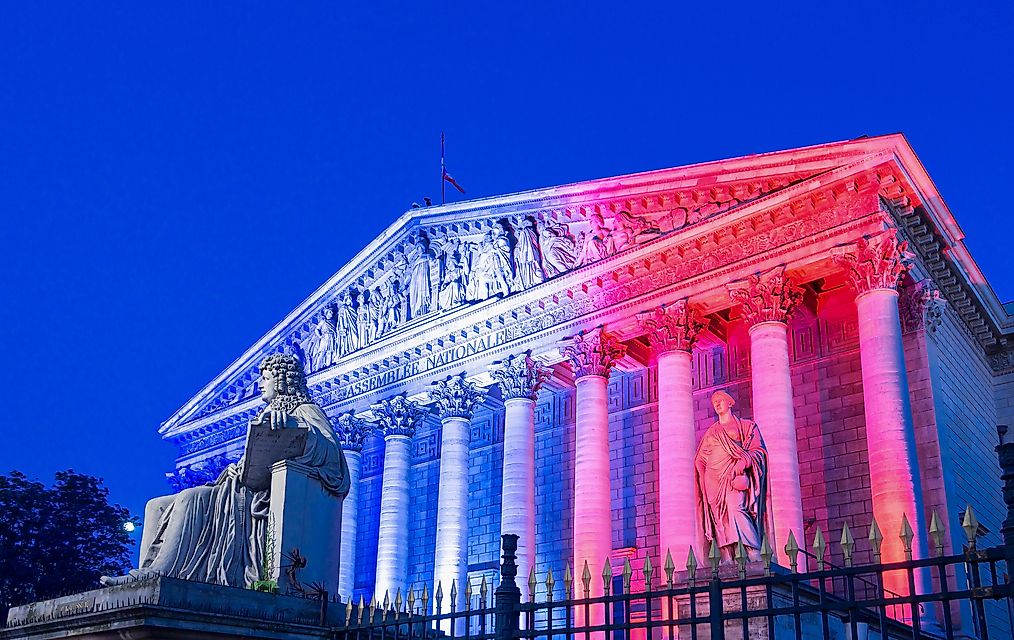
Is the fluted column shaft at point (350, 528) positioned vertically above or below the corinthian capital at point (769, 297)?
below

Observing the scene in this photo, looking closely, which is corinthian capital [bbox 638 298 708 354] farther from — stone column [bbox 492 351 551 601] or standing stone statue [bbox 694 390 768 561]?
standing stone statue [bbox 694 390 768 561]

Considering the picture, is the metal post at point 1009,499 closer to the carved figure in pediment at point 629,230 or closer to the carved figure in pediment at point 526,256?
the carved figure in pediment at point 629,230

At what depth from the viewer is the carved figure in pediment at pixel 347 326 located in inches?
1273

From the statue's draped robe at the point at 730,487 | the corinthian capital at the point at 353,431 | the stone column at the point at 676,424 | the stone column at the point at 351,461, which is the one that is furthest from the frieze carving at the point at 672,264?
the statue's draped robe at the point at 730,487

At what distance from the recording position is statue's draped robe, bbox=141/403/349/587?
8688mm

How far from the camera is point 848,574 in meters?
5.48

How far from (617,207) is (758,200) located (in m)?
4.06

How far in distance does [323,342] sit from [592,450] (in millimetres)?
12667

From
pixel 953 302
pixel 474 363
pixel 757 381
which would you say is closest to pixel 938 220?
pixel 953 302

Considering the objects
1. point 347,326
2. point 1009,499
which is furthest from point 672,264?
point 1009,499

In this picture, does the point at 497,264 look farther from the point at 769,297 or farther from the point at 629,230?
the point at 769,297

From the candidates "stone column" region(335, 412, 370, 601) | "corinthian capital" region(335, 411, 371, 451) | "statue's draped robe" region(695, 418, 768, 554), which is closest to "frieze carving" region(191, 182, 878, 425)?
"corinthian capital" region(335, 411, 371, 451)

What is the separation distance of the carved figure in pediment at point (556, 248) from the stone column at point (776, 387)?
5.12 meters

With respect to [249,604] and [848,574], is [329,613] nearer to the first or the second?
[249,604]
